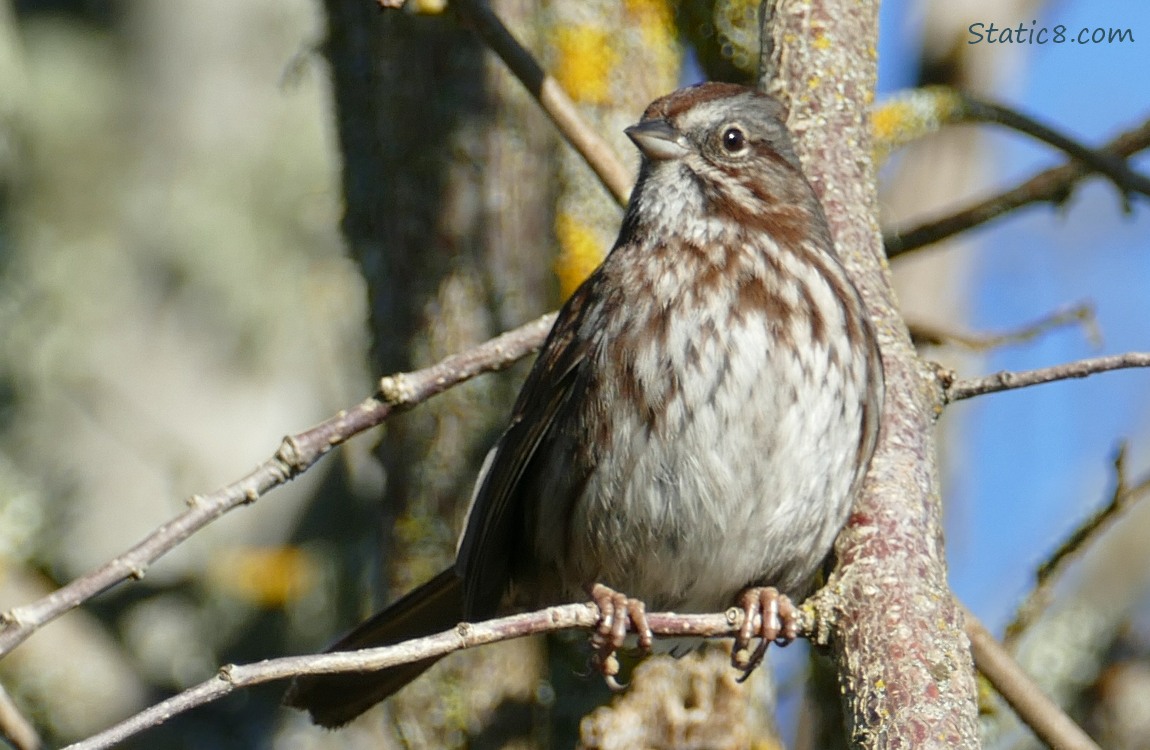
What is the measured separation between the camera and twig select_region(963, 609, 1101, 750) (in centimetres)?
305

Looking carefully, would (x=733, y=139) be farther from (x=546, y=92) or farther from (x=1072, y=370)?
(x=1072, y=370)

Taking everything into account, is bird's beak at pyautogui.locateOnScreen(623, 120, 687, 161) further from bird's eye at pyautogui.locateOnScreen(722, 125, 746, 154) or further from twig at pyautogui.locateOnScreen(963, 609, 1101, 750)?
twig at pyautogui.locateOnScreen(963, 609, 1101, 750)

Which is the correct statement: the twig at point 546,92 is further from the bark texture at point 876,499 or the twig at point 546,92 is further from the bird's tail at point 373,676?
the bird's tail at point 373,676

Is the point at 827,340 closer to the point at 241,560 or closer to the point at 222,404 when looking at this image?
the point at 241,560

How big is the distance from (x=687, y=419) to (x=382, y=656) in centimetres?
110

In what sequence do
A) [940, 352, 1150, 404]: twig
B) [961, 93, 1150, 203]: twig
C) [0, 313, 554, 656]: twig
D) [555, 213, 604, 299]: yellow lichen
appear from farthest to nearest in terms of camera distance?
[555, 213, 604, 299]: yellow lichen < [961, 93, 1150, 203]: twig < [940, 352, 1150, 404]: twig < [0, 313, 554, 656]: twig

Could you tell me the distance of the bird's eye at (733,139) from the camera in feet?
11.9

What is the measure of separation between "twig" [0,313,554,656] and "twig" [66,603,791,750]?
0.34 metres

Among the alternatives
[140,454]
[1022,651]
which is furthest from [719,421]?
[140,454]

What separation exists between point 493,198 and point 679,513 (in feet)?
3.24

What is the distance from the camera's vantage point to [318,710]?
140 inches

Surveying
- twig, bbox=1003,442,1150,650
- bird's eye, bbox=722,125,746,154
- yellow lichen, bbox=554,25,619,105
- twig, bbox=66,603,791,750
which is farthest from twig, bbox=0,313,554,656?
twig, bbox=1003,442,1150,650

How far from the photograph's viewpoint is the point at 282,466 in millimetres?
2814

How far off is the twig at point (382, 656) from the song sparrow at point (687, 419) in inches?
19.4
